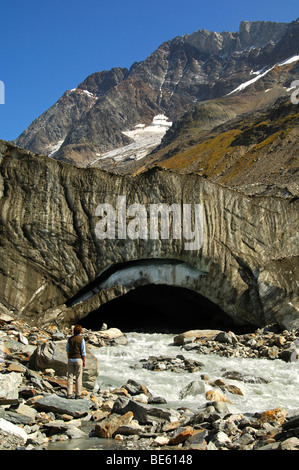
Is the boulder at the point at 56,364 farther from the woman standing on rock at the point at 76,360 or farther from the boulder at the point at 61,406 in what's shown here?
the boulder at the point at 61,406

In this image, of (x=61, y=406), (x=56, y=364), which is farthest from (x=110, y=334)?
(x=61, y=406)

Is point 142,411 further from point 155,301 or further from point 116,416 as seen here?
point 155,301

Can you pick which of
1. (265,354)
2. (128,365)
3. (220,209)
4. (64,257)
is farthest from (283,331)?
(64,257)

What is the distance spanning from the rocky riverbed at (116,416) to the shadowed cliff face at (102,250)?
837 centimetres

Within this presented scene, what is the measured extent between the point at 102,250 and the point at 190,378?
10.6 meters

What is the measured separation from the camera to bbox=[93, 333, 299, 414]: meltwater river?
39.6 feet

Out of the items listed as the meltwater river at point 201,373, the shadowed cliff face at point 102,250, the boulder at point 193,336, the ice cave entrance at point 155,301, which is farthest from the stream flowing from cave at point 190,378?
the shadowed cliff face at point 102,250

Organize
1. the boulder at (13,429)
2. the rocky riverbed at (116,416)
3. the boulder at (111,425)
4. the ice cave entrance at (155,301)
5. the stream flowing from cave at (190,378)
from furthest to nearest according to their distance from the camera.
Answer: the ice cave entrance at (155,301), the stream flowing from cave at (190,378), the boulder at (111,425), the rocky riverbed at (116,416), the boulder at (13,429)

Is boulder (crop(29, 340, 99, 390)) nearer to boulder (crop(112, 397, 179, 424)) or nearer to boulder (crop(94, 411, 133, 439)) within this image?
boulder (crop(112, 397, 179, 424))

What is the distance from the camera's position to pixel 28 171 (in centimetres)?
2334

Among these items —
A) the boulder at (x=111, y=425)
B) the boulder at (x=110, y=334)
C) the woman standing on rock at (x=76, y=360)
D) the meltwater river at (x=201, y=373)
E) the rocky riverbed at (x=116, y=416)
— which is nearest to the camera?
the rocky riverbed at (x=116, y=416)

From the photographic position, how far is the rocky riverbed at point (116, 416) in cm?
803

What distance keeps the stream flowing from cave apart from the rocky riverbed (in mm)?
171
